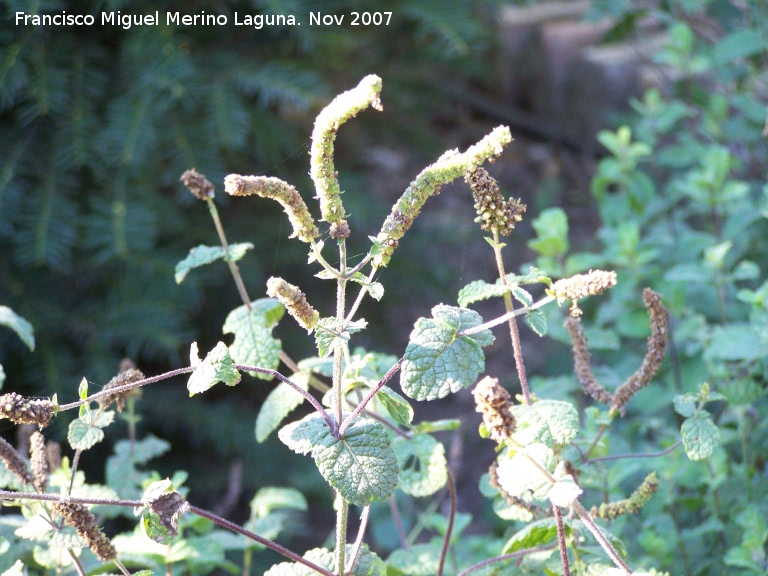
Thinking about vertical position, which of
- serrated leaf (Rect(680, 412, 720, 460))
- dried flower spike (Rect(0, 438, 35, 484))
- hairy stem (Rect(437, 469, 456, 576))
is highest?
serrated leaf (Rect(680, 412, 720, 460))

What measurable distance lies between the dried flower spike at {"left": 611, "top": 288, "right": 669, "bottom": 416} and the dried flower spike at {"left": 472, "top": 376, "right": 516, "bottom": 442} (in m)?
0.21

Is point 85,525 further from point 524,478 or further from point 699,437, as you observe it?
point 699,437

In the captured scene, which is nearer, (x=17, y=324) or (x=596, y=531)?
(x=596, y=531)

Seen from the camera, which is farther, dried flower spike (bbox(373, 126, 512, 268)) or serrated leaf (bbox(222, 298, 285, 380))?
serrated leaf (bbox(222, 298, 285, 380))

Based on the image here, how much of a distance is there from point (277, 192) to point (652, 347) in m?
0.34

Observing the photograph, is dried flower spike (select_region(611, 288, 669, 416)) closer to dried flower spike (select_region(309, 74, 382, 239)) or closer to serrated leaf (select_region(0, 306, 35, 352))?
dried flower spike (select_region(309, 74, 382, 239))

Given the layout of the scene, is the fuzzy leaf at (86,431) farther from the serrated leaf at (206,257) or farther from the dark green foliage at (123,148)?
the dark green foliage at (123,148)

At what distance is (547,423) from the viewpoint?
605 millimetres

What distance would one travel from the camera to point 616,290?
1.33 meters

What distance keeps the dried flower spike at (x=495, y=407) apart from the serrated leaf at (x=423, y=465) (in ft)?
0.91

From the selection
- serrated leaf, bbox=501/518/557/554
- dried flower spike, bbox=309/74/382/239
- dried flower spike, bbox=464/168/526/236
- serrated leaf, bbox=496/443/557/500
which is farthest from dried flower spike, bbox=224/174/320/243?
serrated leaf, bbox=501/518/557/554

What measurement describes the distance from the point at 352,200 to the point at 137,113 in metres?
0.47

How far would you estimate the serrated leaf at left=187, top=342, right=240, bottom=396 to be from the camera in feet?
1.81

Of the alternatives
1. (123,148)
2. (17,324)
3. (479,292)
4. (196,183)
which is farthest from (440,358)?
(123,148)
